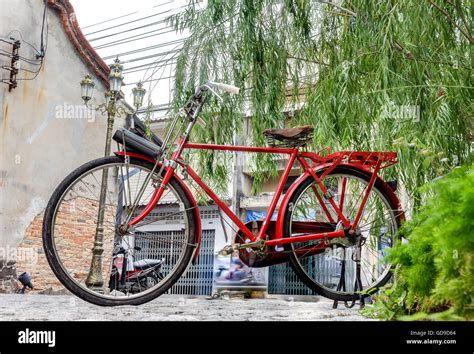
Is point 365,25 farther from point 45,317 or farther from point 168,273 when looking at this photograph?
point 45,317

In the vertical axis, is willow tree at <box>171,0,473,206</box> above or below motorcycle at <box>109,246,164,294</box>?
above

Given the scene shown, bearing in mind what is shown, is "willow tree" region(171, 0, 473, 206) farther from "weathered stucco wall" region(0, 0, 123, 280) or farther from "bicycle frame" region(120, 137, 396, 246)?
"weathered stucco wall" region(0, 0, 123, 280)

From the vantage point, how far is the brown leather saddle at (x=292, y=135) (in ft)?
6.05

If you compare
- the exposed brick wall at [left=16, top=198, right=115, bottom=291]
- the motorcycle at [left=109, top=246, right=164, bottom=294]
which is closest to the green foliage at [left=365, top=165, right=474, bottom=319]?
the motorcycle at [left=109, top=246, right=164, bottom=294]

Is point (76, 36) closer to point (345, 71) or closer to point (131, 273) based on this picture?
point (345, 71)

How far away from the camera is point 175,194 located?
168 cm

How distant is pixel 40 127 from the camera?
3.03m

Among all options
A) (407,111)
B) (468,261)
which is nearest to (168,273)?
(468,261)

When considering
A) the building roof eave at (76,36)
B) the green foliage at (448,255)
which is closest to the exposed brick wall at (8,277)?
the building roof eave at (76,36)

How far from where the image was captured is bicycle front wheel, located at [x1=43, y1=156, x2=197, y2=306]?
155 cm

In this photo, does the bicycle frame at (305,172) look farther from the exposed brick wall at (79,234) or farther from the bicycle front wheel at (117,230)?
the exposed brick wall at (79,234)

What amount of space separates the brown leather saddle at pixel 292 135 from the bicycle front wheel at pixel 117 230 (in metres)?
0.40

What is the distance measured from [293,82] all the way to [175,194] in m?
1.82

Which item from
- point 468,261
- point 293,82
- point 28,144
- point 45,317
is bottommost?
point 45,317
